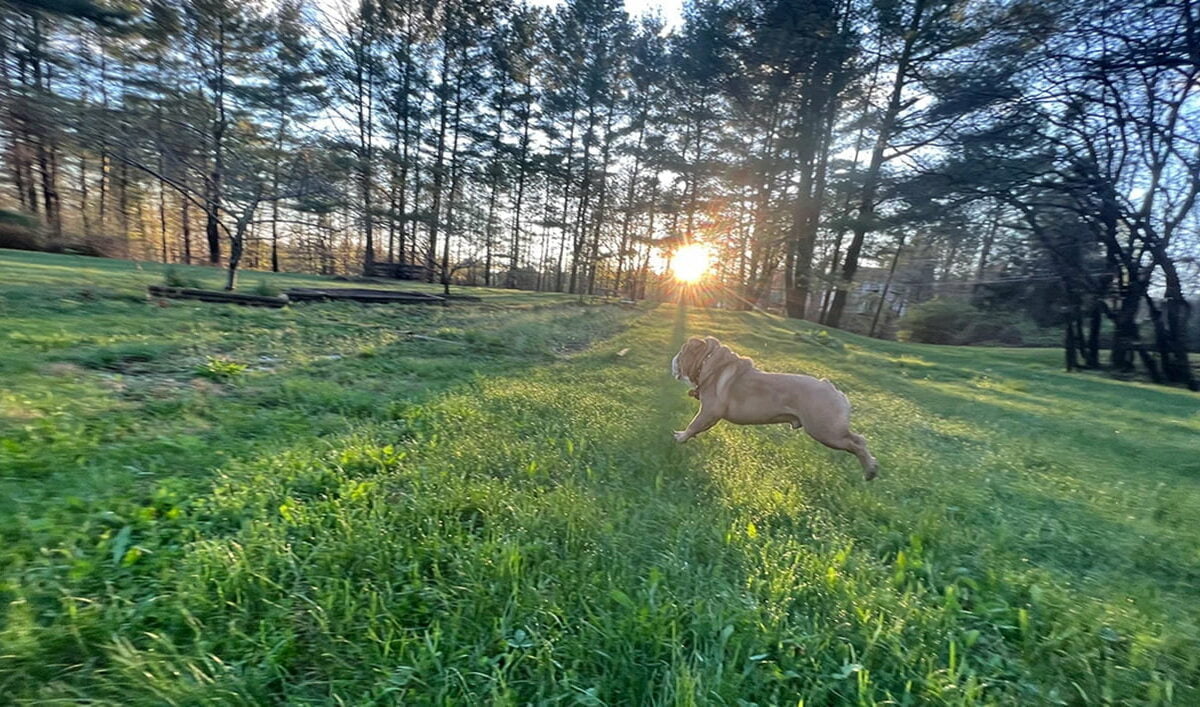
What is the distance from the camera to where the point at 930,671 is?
159 centimetres

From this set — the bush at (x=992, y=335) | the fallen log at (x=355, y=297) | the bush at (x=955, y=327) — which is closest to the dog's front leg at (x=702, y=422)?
the fallen log at (x=355, y=297)

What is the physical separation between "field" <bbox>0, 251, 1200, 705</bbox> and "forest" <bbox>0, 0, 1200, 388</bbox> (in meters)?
6.63

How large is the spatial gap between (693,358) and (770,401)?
76 centimetres

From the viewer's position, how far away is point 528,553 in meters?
2.05

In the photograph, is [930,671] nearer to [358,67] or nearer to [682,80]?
[682,80]

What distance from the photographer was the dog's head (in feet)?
12.5

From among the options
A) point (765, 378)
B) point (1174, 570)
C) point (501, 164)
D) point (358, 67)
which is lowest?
point (1174, 570)

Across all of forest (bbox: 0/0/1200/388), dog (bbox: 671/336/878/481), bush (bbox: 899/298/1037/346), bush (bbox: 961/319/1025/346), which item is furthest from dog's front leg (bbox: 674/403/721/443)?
bush (bbox: 961/319/1025/346)

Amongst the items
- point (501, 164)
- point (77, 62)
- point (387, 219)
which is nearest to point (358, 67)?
point (501, 164)

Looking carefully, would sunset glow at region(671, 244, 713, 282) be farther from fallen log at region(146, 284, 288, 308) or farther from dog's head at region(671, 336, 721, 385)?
dog's head at region(671, 336, 721, 385)

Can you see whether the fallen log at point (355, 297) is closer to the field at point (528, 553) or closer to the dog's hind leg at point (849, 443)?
the field at point (528, 553)

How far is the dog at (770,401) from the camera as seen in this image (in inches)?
128

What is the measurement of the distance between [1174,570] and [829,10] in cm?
2177

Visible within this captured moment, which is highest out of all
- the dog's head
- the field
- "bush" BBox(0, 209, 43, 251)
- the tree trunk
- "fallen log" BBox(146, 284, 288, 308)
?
the tree trunk
